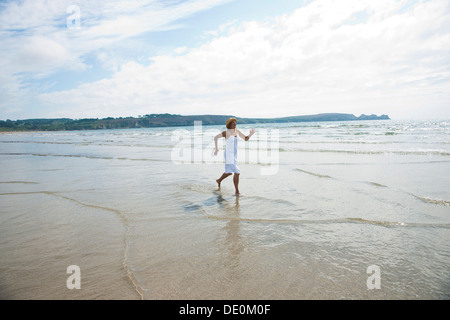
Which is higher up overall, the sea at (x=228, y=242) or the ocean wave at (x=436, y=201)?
the ocean wave at (x=436, y=201)

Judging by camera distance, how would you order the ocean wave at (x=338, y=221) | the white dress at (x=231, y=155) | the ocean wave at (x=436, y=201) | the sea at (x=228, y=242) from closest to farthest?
the sea at (x=228, y=242) < the ocean wave at (x=338, y=221) < the ocean wave at (x=436, y=201) < the white dress at (x=231, y=155)

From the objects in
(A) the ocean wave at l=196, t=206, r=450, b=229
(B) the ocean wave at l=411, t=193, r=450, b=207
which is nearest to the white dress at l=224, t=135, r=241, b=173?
(A) the ocean wave at l=196, t=206, r=450, b=229

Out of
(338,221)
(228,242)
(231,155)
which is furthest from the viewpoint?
(231,155)

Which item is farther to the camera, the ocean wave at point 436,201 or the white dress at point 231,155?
the white dress at point 231,155

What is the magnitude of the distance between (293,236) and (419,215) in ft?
9.46

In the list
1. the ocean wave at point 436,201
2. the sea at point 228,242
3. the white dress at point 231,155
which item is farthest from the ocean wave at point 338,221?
the white dress at point 231,155

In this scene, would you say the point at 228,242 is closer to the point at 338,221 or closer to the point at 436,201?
the point at 338,221

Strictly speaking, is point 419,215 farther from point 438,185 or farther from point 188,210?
point 188,210

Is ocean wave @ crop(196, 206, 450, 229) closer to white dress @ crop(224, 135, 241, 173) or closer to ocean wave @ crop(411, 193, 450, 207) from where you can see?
ocean wave @ crop(411, 193, 450, 207)

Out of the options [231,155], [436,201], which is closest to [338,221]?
[436,201]

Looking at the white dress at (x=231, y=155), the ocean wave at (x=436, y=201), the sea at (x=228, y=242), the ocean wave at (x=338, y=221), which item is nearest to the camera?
the sea at (x=228, y=242)

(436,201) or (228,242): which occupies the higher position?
(436,201)

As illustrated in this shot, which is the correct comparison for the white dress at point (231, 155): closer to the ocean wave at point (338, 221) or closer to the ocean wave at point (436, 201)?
the ocean wave at point (338, 221)

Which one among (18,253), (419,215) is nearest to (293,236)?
(419,215)
